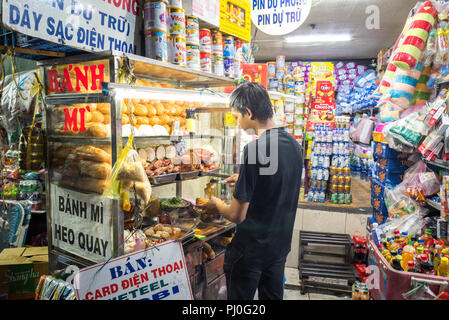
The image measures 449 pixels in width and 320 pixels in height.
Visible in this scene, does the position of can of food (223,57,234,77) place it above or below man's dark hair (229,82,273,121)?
above

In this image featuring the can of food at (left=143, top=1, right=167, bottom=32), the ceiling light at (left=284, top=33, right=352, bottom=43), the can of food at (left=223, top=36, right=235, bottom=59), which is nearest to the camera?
the can of food at (left=143, top=1, right=167, bottom=32)

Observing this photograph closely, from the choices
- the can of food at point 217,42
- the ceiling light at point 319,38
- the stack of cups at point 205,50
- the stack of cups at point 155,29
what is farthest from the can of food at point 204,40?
the ceiling light at point 319,38

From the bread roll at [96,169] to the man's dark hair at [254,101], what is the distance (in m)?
1.04

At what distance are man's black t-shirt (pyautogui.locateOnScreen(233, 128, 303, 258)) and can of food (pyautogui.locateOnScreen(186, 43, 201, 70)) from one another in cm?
89

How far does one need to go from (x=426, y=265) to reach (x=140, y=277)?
2.18 meters

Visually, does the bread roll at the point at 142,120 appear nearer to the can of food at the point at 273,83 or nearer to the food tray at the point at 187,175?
the food tray at the point at 187,175

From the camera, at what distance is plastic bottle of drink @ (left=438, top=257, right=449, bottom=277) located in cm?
221

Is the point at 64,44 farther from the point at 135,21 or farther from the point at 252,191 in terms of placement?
the point at 252,191

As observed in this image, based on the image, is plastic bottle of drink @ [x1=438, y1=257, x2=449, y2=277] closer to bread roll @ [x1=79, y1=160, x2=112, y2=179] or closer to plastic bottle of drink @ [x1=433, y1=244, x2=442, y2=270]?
plastic bottle of drink @ [x1=433, y1=244, x2=442, y2=270]

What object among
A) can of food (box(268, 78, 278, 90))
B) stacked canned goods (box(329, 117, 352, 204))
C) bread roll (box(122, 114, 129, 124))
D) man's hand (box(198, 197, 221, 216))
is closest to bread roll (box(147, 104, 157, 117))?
bread roll (box(122, 114, 129, 124))

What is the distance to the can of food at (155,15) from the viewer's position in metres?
2.02

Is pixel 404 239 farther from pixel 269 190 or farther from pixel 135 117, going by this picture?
pixel 135 117

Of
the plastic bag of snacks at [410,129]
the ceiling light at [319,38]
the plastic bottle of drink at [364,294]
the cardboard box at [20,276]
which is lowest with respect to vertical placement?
the plastic bottle of drink at [364,294]
